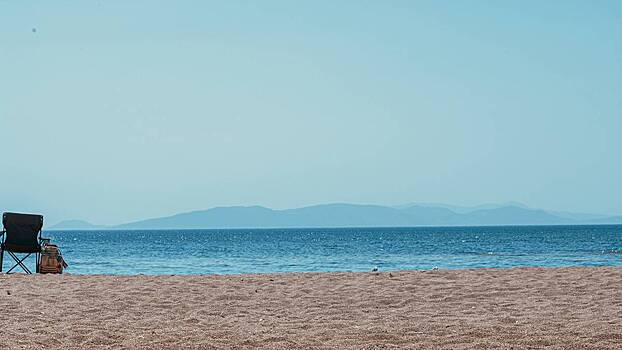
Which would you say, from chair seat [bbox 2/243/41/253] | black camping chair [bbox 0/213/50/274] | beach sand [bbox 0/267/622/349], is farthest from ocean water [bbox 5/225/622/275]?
beach sand [bbox 0/267/622/349]

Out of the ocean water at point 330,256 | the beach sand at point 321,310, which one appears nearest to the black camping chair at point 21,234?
the beach sand at point 321,310

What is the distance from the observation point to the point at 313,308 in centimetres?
866

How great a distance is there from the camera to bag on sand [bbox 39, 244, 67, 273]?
13.6 m

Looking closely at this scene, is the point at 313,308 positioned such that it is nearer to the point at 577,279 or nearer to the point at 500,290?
the point at 500,290

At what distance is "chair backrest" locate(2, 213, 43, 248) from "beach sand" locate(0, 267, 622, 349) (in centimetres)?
217

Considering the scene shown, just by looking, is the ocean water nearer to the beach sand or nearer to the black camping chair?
the black camping chair

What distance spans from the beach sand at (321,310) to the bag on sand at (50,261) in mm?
1643

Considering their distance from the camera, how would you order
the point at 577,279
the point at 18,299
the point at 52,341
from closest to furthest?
the point at 52,341, the point at 18,299, the point at 577,279

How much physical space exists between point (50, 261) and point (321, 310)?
6554mm

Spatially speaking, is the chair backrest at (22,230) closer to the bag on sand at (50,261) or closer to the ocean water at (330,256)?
the bag on sand at (50,261)

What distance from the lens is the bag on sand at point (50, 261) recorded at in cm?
1356

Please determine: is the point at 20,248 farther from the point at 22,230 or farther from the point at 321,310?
the point at 321,310

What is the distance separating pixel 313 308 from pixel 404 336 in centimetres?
191

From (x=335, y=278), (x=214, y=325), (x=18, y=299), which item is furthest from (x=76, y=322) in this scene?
(x=335, y=278)
